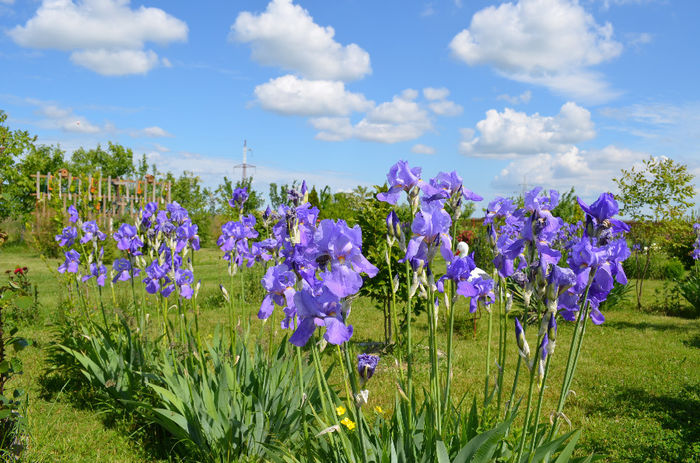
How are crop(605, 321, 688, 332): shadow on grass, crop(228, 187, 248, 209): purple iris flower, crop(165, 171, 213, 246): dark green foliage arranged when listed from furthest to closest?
crop(165, 171, 213, 246): dark green foliage, crop(605, 321, 688, 332): shadow on grass, crop(228, 187, 248, 209): purple iris flower

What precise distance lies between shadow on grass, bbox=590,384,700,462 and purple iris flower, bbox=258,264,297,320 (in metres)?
3.16

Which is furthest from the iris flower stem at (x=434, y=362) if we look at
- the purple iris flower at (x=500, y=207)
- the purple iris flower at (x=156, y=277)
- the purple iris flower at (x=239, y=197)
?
the purple iris flower at (x=156, y=277)

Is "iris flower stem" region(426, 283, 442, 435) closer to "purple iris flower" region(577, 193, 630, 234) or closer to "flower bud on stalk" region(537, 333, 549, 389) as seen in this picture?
"flower bud on stalk" region(537, 333, 549, 389)

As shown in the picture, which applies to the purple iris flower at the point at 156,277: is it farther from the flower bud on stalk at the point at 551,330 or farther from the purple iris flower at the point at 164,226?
the flower bud on stalk at the point at 551,330

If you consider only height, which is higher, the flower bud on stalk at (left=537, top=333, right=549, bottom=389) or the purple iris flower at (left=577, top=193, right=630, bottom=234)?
the purple iris flower at (left=577, top=193, right=630, bottom=234)

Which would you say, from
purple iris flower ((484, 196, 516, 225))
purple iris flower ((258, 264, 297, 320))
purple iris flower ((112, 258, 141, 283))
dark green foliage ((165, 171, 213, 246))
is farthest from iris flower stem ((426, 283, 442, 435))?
dark green foliage ((165, 171, 213, 246))

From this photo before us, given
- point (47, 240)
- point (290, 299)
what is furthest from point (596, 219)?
point (47, 240)

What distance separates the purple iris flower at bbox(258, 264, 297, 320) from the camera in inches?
84.6

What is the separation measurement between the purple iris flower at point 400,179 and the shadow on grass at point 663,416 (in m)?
3.09

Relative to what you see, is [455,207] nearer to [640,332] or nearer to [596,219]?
[596,219]

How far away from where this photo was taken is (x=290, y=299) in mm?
2156

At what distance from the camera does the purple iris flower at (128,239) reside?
3902mm

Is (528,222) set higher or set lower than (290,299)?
higher

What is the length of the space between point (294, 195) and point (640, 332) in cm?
768
